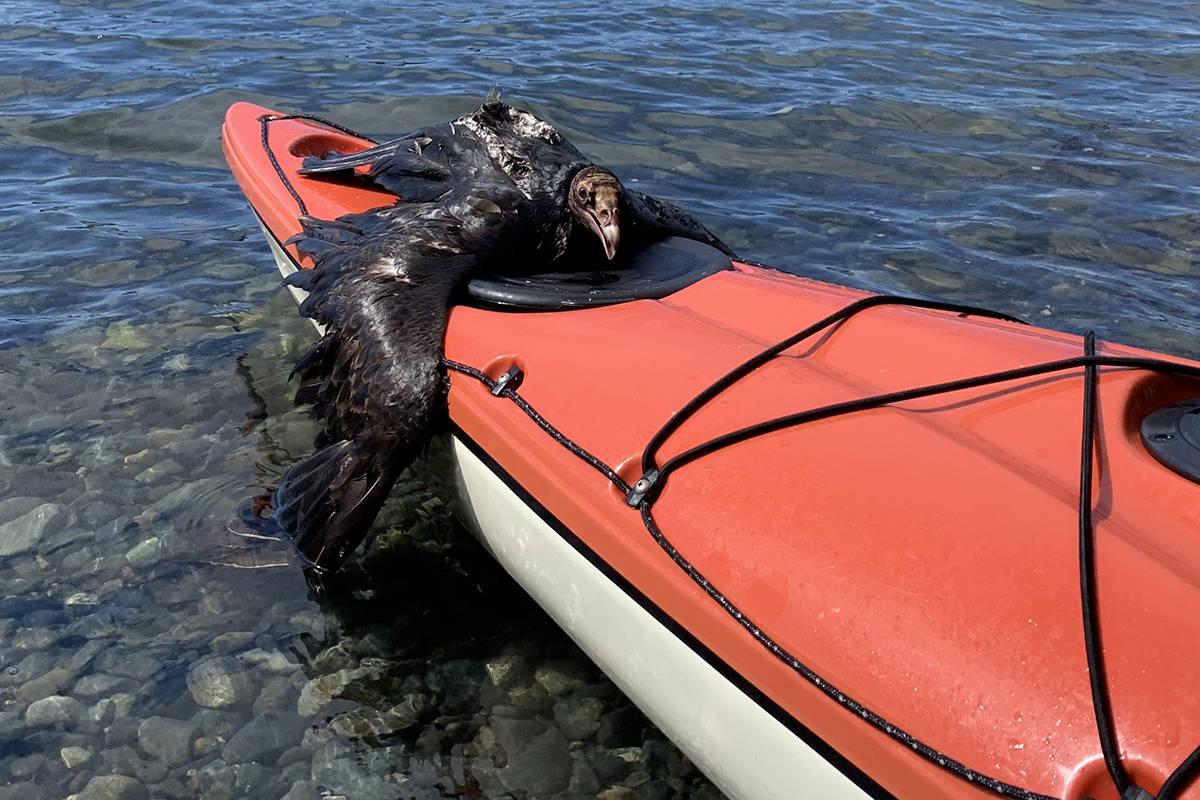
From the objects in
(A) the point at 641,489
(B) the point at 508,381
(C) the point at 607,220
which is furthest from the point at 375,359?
(A) the point at 641,489

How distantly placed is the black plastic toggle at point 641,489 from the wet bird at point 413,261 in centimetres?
87

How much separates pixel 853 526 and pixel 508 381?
3.79ft

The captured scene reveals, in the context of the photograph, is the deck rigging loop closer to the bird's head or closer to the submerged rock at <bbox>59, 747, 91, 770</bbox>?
the bird's head

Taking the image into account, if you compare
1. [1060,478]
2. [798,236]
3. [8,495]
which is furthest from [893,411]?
[798,236]

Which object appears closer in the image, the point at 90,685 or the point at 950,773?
the point at 950,773

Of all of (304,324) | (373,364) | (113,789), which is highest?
(373,364)

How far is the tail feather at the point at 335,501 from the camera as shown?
10.8 feet

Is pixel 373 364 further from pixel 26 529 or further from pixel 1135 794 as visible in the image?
pixel 1135 794

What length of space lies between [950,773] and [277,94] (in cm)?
751

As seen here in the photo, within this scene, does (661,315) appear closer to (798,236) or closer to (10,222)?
(798,236)

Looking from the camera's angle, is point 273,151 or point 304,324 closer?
point 273,151

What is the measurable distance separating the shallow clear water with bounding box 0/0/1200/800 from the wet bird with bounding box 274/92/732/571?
1.57 ft

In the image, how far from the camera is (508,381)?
10.0 feet

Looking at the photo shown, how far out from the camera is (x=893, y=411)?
2.63 m
